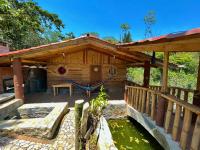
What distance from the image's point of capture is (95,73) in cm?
963

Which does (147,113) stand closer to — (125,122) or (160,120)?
(160,120)

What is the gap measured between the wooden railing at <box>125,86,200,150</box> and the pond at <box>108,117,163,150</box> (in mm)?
794

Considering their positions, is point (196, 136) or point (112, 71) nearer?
point (196, 136)

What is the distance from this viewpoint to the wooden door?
9.55m

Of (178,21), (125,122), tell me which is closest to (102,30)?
(178,21)

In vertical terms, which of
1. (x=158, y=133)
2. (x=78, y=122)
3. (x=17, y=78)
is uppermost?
(x=17, y=78)

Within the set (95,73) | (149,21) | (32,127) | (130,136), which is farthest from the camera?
(149,21)

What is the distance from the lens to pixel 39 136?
13.2 ft

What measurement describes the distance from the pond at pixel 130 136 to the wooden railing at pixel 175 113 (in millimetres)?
794

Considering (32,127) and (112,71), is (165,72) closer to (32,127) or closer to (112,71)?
(32,127)

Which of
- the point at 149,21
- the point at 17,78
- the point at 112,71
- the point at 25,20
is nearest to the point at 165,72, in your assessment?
the point at 17,78

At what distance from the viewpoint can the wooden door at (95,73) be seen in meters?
9.55

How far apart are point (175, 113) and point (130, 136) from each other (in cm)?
220

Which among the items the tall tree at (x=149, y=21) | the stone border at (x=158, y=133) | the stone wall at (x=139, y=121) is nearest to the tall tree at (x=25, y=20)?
the stone wall at (x=139, y=121)
